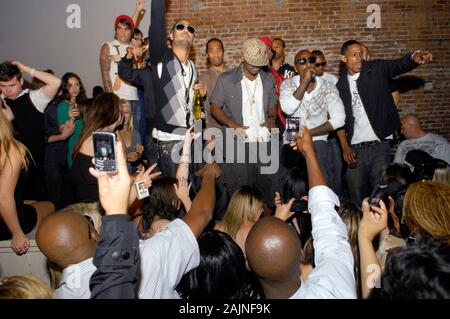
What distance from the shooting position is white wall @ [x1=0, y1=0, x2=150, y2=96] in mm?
6805

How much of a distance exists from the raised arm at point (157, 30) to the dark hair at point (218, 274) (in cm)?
216

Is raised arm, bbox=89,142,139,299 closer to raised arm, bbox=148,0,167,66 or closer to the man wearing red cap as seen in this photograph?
raised arm, bbox=148,0,167,66

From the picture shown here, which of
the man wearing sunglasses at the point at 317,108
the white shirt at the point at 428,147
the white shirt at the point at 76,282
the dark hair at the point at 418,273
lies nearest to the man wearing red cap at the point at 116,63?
the man wearing sunglasses at the point at 317,108

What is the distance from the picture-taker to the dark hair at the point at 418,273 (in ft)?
4.26

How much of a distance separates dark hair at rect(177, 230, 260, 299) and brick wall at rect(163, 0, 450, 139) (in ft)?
17.1

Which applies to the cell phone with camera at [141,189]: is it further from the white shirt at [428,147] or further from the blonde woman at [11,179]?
the white shirt at [428,147]

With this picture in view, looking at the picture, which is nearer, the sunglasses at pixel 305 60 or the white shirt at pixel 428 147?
the sunglasses at pixel 305 60

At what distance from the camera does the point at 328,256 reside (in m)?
1.75

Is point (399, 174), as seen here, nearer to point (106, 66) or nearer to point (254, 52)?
point (254, 52)

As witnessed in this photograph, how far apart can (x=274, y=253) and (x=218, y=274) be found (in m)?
0.30

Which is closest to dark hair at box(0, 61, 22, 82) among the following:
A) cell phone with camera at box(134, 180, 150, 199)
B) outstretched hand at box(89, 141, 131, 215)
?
cell phone with camera at box(134, 180, 150, 199)

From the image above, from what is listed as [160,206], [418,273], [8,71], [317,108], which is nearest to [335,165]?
[317,108]
